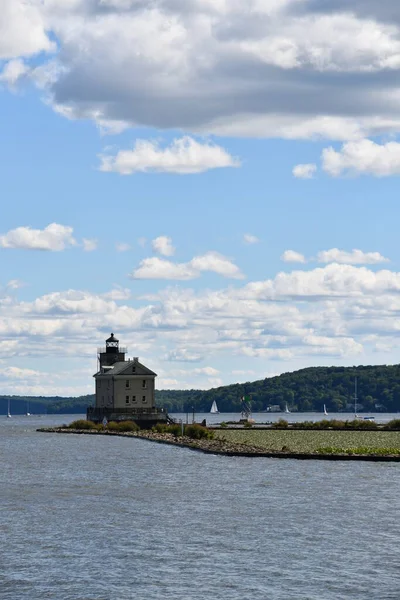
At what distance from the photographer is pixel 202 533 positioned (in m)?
44.6

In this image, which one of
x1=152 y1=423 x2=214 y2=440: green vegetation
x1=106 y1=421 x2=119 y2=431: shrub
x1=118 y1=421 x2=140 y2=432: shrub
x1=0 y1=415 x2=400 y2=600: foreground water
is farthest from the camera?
x1=106 y1=421 x2=119 y2=431: shrub

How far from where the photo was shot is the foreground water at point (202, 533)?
33781 mm

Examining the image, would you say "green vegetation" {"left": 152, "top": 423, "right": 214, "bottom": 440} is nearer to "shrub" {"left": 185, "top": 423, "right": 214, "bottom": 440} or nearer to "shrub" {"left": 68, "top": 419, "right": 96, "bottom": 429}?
"shrub" {"left": 185, "top": 423, "right": 214, "bottom": 440}

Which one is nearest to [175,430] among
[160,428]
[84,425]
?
[160,428]

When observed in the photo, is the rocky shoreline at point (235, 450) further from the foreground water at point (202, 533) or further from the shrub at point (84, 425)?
the shrub at point (84, 425)

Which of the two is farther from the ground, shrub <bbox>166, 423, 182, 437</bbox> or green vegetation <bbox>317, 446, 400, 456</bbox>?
shrub <bbox>166, 423, 182, 437</bbox>

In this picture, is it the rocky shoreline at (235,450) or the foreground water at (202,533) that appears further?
the rocky shoreline at (235,450)

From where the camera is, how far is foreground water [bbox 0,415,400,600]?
33.8 m

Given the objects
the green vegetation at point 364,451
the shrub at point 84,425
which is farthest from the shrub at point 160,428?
the green vegetation at point 364,451

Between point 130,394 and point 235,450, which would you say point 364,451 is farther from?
point 130,394

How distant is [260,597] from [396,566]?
6.71m

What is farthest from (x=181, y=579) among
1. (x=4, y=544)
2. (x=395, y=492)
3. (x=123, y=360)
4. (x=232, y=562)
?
(x=123, y=360)

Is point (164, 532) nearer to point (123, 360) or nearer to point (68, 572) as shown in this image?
point (68, 572)

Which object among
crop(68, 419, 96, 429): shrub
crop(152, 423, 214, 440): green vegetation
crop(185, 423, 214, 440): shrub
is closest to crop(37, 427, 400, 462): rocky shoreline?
crop(152, 423, 214, 440): green vegetation
